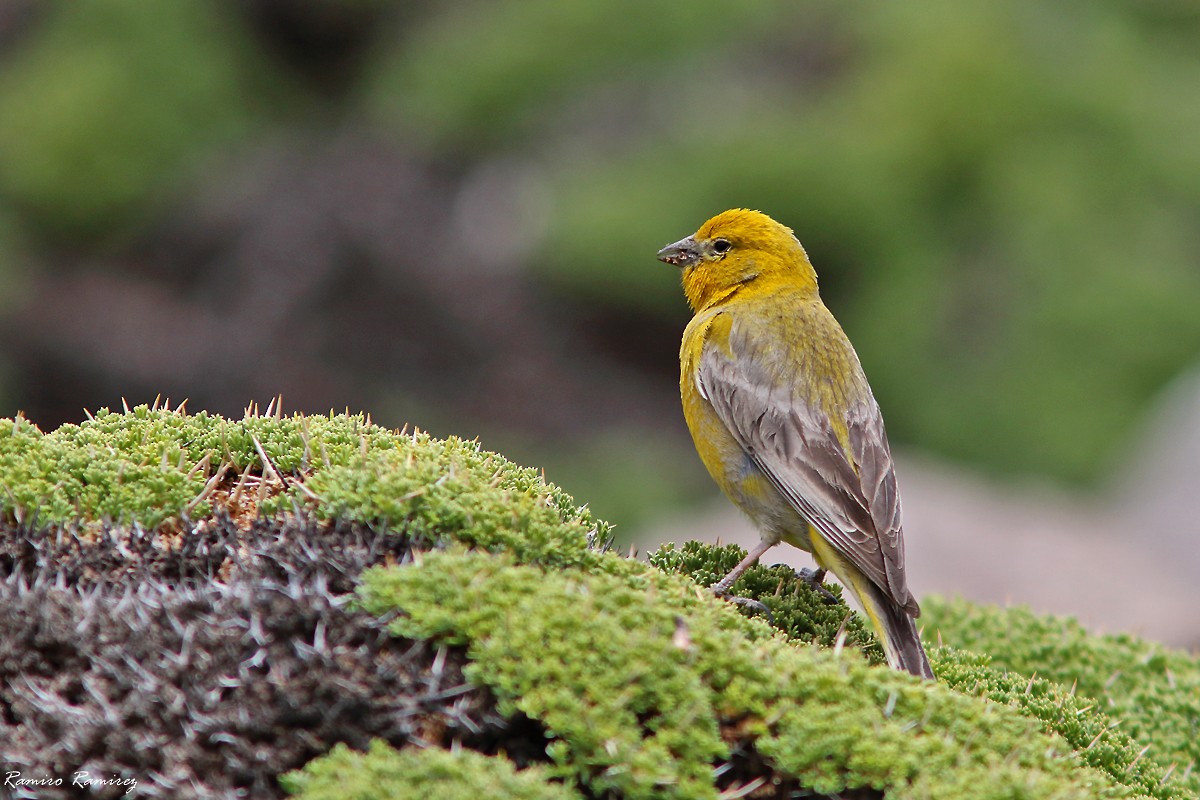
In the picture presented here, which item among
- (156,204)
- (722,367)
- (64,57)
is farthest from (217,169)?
(722,367)

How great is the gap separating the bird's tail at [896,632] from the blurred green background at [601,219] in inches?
249

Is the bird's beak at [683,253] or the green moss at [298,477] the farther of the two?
the bird's beak at [683,253]

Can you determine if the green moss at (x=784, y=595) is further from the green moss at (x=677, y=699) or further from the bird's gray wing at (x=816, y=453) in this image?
the green moss at (x=677, y=699)

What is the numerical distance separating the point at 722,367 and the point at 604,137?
8475 millimetres

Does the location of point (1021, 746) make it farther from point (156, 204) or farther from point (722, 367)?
point (156, 204)

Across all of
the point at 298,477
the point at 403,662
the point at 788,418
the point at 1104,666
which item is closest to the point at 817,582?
the point at 788,418

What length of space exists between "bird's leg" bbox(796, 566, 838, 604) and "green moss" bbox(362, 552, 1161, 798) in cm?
138

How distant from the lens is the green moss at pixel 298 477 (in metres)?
3.97

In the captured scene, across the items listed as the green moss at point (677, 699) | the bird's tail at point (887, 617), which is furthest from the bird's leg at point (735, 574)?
the green moss at point (677, 699)

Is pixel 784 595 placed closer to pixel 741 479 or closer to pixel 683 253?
pixel 741 479

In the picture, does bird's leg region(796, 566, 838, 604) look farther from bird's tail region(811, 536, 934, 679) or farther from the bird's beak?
the bird's beak

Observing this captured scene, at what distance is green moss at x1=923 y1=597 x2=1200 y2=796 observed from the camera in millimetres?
5707

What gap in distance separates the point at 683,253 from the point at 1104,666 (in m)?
2.86

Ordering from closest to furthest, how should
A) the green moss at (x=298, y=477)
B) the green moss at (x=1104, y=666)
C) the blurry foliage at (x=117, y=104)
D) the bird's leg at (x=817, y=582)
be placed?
the green moss at (x=298, y=477), the bird's leg at (x=817, y=582), the green moss at (x=1104, y=666), the blurry foliage at (x=117, y=104)
